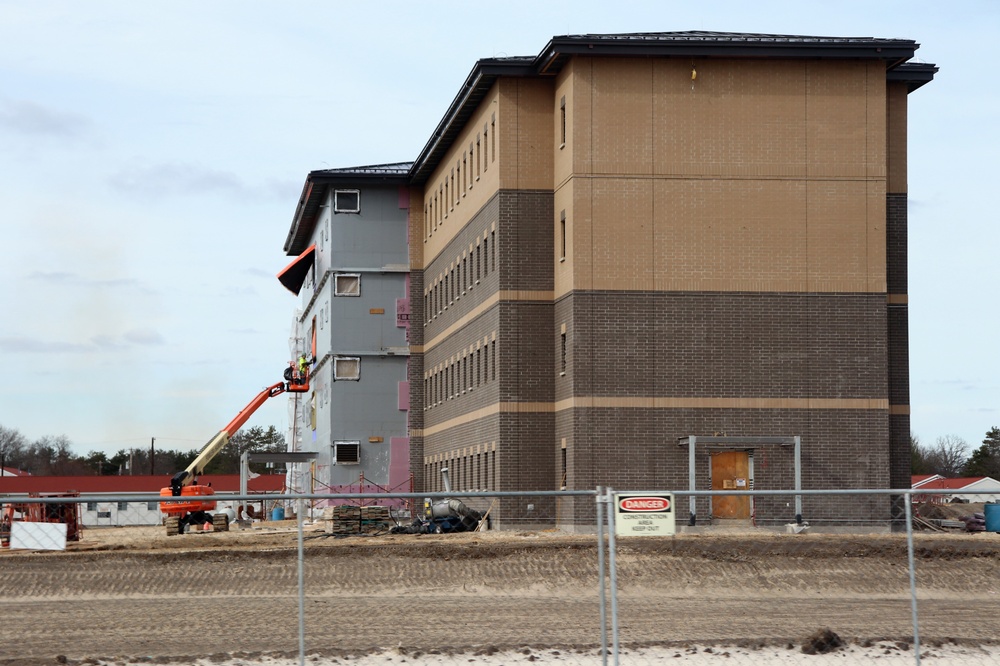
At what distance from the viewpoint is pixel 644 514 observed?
13750 millimetres

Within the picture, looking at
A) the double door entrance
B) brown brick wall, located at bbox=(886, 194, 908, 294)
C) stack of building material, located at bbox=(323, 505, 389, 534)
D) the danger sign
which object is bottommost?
stack of building material, located at bbox=(323, 505, 389, 534)

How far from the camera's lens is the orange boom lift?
2053 inches

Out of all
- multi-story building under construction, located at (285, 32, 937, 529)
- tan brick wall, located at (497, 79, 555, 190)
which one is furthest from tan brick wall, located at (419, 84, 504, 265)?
multi-story building under construction, located at (285, 32, 937, 529)

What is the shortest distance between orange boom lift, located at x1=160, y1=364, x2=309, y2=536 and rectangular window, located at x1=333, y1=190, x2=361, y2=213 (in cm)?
1084

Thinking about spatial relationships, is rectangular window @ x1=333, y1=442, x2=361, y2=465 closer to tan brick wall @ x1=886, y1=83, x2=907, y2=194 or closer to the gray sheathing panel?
the gray sheathing panel

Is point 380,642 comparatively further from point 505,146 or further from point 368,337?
point 368,337

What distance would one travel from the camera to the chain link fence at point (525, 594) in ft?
59.1

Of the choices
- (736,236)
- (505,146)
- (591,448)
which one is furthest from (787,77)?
(591,448)

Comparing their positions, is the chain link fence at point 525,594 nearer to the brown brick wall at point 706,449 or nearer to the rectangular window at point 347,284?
→ the brown brick wall at point 706,449

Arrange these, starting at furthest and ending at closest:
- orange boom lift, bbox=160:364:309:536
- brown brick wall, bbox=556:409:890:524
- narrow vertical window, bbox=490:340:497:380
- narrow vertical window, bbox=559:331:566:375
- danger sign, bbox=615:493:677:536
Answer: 1. orange boom lift, bbox=160:364:309:536
2. narrow vertical window, bbox=490:340:497:380
3. narrow vertical window, bbox=559:331:566:375
4. brown brick wall, bbox=556:409:890:524
5. danger sign, bbox=615:493:677:536

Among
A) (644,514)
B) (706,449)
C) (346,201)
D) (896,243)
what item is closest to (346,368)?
(346,201)

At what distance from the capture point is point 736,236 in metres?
43.2

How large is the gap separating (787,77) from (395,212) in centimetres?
2548

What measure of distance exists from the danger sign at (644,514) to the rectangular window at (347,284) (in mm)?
51843
